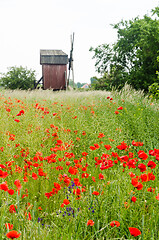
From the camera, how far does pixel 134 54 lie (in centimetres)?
2527

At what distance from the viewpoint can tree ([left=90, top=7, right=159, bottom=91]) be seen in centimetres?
1902

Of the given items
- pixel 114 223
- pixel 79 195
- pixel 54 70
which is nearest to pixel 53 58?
pixel 54 70

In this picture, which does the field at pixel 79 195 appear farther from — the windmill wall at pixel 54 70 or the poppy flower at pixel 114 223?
the windmill wall at pixel 54 70

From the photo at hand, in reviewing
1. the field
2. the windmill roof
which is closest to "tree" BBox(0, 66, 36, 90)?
the windmill roof

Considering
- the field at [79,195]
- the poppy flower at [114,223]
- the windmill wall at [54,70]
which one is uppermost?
A: the windmill wall at [54,70]

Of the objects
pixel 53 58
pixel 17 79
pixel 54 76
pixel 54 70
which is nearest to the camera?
pixel 54 76

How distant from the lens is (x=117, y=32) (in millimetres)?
25500

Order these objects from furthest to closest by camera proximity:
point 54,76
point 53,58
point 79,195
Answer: point 53,58
point 54,76
point 79,195

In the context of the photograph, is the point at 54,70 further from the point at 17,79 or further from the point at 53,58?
the point at 17,79

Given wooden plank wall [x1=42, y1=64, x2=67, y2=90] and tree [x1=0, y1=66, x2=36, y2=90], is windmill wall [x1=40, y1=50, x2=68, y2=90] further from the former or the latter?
tree [x1=0, y1=66, x2=36, y2=90]

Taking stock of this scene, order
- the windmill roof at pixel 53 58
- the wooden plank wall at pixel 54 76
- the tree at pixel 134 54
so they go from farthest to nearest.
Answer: the windmill roof at pixel 53 58
the wooden plank wall at pixel 54 76
the tree at pixel 134 54

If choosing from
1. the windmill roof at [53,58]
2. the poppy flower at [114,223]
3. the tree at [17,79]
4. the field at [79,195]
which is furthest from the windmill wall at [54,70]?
the poppy flower at [114,223]

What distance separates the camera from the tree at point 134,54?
19.0 metres

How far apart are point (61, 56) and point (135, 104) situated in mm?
20360
